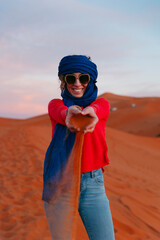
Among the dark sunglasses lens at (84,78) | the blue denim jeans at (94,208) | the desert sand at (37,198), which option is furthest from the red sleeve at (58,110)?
the desert sand at (37,198)

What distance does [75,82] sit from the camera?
1816 mm

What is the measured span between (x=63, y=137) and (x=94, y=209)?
577 millimetres

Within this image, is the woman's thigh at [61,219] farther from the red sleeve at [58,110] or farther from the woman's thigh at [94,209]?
the red sleeve at [58,110]

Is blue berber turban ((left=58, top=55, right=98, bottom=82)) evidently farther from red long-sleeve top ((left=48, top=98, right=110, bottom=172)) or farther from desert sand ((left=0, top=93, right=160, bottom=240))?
desert sand ((left=0, top=93, right=160, bottom=240))

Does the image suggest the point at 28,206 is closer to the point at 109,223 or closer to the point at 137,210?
the point at 137,210

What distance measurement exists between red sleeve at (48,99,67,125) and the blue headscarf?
49 mm

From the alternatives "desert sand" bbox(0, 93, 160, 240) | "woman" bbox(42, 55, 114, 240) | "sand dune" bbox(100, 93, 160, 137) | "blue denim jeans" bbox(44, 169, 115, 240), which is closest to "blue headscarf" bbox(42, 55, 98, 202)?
"woman" bbox(42, 55, 114, 240)

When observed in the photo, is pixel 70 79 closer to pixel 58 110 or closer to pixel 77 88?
pixel 77 88

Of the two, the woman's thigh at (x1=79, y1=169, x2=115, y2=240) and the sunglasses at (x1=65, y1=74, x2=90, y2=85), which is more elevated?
the sunglasses at (x1=65, y1=74, x2=90, y2=85)

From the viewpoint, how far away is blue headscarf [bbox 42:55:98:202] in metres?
1.65

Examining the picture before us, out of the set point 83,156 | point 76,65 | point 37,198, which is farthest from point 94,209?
point 37,198

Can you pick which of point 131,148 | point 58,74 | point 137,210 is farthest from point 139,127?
point 58,74

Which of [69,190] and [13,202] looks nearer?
[69,190]

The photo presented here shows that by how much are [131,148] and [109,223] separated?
43.6 ft
